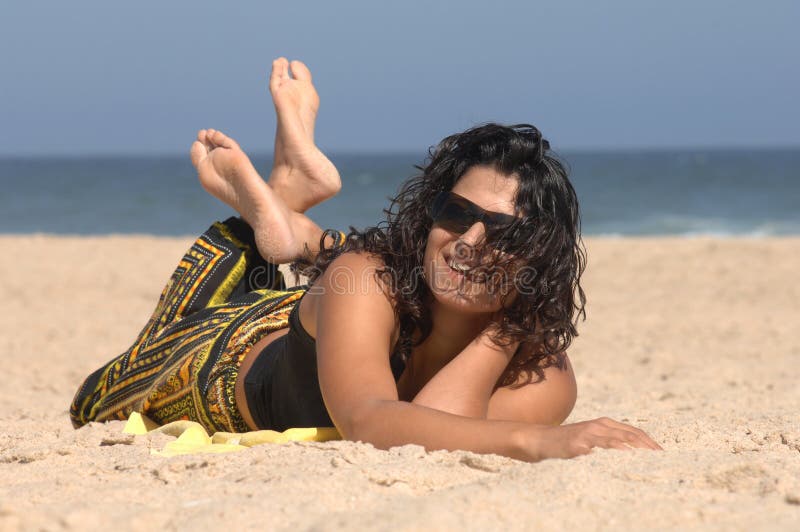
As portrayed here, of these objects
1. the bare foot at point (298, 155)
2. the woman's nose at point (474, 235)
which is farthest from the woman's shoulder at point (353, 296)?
the bare foot at point (298, 155)

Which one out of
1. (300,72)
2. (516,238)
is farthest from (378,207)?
(516,238)

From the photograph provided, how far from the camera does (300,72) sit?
4.01 metres

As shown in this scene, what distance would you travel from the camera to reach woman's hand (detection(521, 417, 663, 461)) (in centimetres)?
204

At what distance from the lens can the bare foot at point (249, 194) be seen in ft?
11.1

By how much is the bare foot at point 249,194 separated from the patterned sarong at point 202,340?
0.11 meters

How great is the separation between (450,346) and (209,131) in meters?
1.72

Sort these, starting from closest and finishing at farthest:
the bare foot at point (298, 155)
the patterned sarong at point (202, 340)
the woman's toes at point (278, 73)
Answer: the patterned sarong at point (202, 340) → the bare foot at point (298, 155) → the woman's toes at point (278, 73)

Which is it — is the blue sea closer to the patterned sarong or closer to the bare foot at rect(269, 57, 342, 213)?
the bare foot at rect(269, 57, 342, 213)

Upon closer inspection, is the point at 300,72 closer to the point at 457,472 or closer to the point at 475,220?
the point at 475,220

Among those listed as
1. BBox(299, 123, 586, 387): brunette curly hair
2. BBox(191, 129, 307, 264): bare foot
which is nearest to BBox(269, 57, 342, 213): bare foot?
BBox(191, 129, 307, 264): bare foot

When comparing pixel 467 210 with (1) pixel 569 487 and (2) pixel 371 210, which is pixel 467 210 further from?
(2) pixel 371 210

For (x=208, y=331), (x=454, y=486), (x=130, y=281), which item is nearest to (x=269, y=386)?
(x=208, y=331)

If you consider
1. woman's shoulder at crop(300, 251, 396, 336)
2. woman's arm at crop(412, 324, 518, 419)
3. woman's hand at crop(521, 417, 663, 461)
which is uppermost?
woman's shoulder at crop(300, 251, 396, 336)

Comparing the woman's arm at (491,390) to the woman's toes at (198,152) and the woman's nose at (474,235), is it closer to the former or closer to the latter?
the woman's nose at (474,235)
